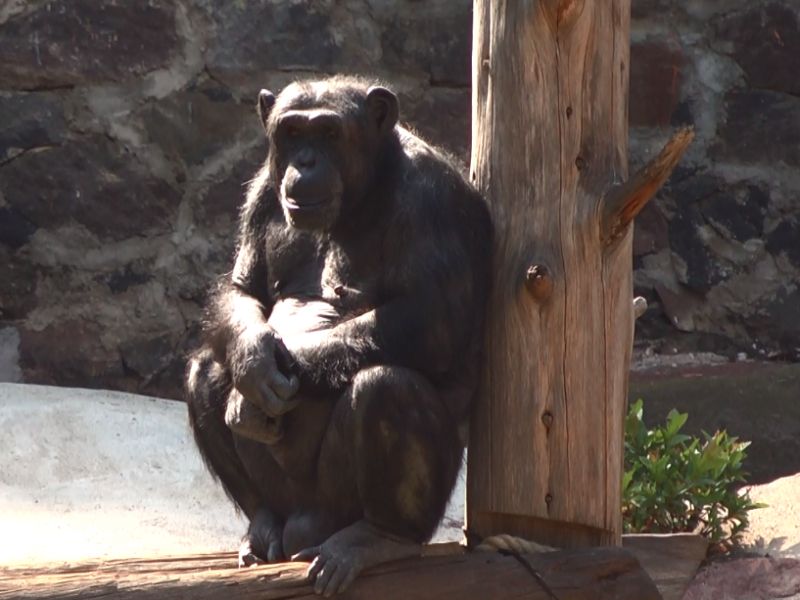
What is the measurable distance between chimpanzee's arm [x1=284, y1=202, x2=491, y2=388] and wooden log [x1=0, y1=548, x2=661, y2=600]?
0.49 meters

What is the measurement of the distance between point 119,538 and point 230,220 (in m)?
1.72

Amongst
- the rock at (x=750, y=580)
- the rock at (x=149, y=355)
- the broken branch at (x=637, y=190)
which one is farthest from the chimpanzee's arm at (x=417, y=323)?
the rock at (x=149, y=355)

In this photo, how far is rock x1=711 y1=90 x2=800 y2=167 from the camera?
589 centimetres

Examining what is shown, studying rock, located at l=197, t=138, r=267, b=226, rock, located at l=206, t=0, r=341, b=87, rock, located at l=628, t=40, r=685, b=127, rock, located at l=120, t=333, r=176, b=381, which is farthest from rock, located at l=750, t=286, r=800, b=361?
rock, located at l=120, t=333, r=176, b=381

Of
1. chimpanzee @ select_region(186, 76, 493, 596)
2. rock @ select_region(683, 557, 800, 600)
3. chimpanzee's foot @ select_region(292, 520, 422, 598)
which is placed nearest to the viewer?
chimpanzee's foot @ select_region(292, 520, 422, 598)

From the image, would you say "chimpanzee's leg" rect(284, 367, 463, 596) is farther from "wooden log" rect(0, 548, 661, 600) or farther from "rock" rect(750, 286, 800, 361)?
"rock" rect(750, 286, 800, 361)

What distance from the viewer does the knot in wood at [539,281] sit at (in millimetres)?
3434

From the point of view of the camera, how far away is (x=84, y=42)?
5648 millimetres

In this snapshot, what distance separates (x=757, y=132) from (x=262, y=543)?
10.8ft

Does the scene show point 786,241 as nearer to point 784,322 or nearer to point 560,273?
point 784,322

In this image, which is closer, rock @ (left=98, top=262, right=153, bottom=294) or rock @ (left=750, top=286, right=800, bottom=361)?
rock @ (left=98, top=262, right=153, bottom=294)

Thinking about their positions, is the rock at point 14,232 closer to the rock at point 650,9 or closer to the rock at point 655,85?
the rock at point 655,85

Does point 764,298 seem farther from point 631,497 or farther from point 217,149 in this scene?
point 217,149

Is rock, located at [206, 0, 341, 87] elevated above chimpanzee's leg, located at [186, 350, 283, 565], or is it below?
above
